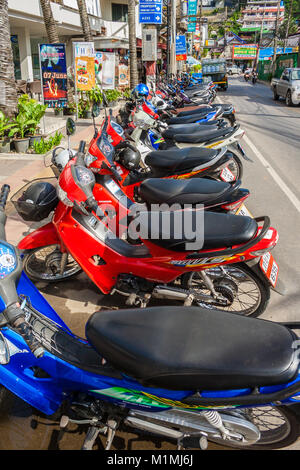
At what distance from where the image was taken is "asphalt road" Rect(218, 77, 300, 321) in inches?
141

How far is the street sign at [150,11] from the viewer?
15.6 meters

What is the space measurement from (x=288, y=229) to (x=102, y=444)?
3.72 meters

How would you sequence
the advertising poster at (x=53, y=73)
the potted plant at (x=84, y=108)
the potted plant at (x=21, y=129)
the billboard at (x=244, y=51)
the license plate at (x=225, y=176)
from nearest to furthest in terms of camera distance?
1. the license plate at (x=225, y=176)
2. the potted plant at (x=21, y=129)
3. the advertising poster at (x=53, y=73)
4. the potted plant at (x=84, y=108)
5. the billboard at (x=244, y=51)

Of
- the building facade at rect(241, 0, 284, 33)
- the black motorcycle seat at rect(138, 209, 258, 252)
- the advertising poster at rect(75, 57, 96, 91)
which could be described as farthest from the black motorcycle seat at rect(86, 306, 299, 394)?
the building facade at rect(241, 0, 284, 33)

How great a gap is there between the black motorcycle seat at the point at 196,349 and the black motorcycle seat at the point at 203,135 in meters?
4.44

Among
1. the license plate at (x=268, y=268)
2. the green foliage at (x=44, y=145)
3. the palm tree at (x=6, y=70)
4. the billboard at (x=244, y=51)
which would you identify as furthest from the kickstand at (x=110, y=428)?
the billboard at (x=244, y=51)

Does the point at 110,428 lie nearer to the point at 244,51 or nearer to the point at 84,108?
the point at 84,108

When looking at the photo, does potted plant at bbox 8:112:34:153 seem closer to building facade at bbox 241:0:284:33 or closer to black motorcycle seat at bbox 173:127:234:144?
black motorcycle seat at bbox 173:127:234:144

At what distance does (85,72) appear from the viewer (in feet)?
37.8

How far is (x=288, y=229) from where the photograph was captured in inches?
193

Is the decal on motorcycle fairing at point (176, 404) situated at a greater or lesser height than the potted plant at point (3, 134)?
lesser

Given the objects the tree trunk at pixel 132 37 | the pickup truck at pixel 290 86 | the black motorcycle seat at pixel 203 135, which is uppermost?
the tree trunk at pixel 132 37

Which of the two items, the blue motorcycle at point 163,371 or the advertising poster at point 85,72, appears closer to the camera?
the blue motorcycle at point 163,371

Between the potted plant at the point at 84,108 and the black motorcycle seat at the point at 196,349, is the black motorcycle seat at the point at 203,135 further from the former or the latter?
the potted plant at the point at 84,108
